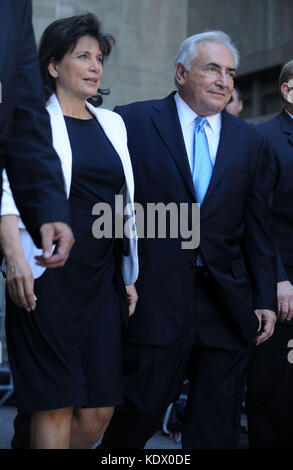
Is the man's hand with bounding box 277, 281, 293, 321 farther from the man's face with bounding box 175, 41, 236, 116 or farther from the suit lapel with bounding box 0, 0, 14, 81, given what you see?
the suit lapel with bounding box 0, 0, 14, 81

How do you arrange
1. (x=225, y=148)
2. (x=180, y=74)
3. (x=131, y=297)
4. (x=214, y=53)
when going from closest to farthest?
(x=131, y=297) < (x=225, y=148) < (x=214, y=53) < (x=180, y=74)

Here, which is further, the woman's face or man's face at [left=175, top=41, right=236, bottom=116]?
man's face at [left=175, top=41, right=236, bottom=116]

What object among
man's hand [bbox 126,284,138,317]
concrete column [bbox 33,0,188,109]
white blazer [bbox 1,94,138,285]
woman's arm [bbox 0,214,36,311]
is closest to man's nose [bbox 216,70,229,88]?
white blazer [bbox 1,94,138,285]

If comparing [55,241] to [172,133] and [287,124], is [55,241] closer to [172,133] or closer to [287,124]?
[172,133]

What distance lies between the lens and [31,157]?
2.68 metres

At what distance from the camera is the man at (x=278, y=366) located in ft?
16.7

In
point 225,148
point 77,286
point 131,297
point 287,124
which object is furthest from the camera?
point 287,124

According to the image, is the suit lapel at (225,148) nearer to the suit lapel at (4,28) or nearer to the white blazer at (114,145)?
the white blazer at (114,145)

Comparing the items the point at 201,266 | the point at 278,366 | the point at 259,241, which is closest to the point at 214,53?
the point at 259,241

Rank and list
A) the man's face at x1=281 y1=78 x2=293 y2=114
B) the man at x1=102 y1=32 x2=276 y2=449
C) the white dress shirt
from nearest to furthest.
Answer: the man at x1=102 y1=32 x2=276 y2=449
the white dress shirt
the man's face at x1=281 y1=78 x2=293 y2=114

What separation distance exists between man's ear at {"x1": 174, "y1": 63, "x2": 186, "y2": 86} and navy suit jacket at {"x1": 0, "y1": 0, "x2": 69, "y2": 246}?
202 centimetres

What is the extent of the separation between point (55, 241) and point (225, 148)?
1910 millimetres

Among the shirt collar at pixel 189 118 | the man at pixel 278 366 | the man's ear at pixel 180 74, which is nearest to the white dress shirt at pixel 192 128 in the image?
the shirt collar at pixel 189 118

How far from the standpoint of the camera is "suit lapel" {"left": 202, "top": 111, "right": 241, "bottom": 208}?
437 cm
